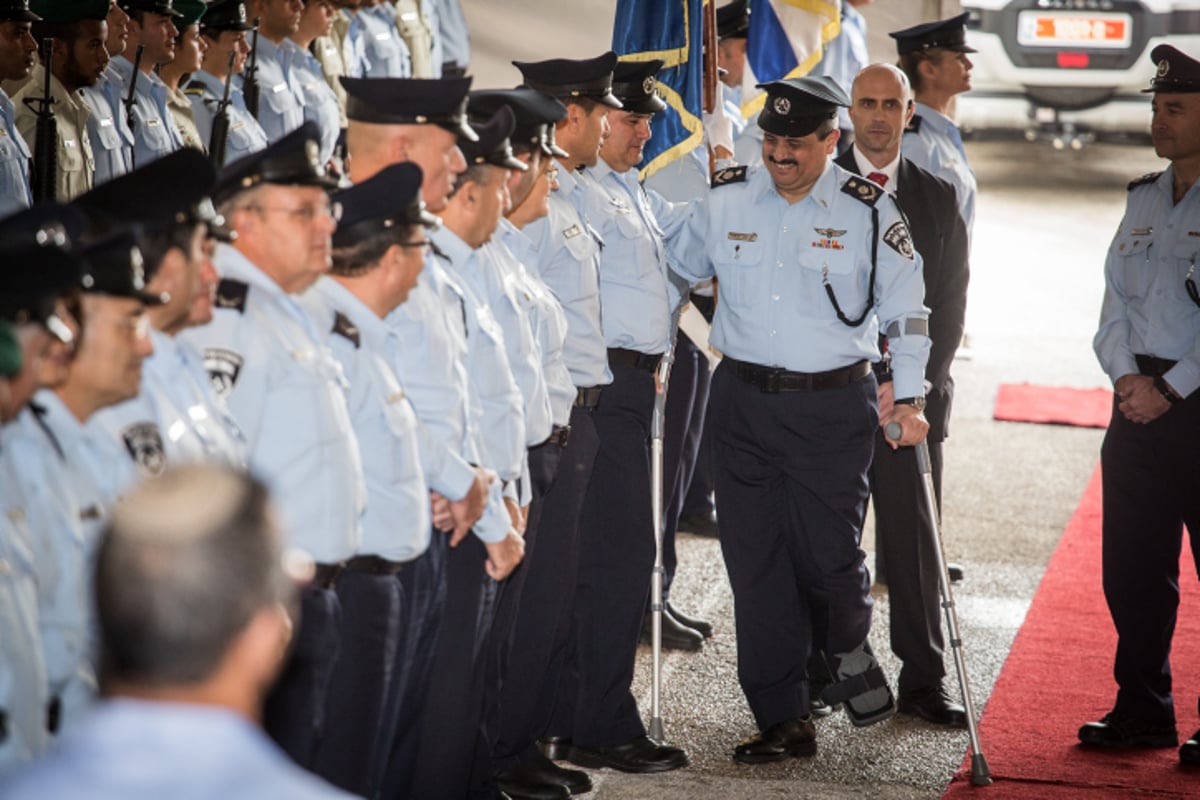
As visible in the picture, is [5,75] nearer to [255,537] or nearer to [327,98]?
[327,98]

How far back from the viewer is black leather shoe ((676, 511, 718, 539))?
285 inches

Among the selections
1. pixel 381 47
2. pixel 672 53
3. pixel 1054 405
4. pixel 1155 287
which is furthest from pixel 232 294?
pixel 1054 405

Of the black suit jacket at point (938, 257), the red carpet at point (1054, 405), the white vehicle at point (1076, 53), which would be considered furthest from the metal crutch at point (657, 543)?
the white vehicle at point (1076, 53)

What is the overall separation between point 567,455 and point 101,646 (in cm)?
318

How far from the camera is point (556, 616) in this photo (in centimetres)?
461

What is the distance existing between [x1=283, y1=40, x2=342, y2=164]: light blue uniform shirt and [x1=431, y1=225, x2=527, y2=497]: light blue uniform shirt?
11.6ft

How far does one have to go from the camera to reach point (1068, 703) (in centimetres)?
529

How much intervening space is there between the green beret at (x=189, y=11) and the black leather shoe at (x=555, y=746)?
10.9ft

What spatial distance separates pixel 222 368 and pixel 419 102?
1.03 metres

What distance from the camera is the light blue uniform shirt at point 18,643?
250 cm

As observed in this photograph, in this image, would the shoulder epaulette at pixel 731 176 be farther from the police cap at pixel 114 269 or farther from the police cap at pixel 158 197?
the police cap at pixel 114 269

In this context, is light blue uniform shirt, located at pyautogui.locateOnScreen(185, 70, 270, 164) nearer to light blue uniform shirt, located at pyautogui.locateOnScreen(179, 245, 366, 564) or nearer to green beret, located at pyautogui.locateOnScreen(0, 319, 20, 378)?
light blue uniform shirt, located at pyautogui.locateOnScreen(179, 245, 366, 564)

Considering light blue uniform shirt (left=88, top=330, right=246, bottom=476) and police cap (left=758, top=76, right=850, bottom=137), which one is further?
police cap (left=758, top=76, right=850, bottom=137)

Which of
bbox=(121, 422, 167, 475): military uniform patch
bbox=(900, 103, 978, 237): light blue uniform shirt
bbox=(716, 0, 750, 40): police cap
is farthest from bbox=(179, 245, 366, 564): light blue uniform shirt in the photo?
bbox=(716, 0, 750, 40): police cap
